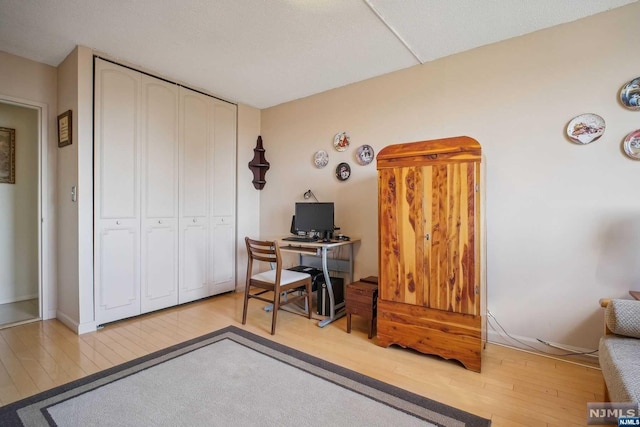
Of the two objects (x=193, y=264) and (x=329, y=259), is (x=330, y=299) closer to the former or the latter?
(x=329, y=259)

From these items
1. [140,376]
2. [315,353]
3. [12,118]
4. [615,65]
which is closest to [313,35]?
[615,65]

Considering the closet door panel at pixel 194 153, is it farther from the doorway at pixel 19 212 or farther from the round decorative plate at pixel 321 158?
the doorway at pixel 19 212

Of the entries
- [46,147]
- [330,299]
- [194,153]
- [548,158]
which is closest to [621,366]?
[548,158]

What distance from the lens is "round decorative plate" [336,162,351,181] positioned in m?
3.44

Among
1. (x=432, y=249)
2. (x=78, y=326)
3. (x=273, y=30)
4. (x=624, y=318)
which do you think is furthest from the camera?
(x=78, y=326)

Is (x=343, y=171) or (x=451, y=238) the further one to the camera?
(x=343, y=171)

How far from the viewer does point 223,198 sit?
3.95 metres

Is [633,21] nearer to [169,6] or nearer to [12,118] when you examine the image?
[169,6]

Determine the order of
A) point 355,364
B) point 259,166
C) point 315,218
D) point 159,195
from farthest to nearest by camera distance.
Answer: point 259,166
point 315,218
point 159,195
point 355,364

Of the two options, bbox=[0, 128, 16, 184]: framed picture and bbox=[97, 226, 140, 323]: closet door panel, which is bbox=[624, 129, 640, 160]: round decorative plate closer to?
bbox=[97, 226, 140, 323]: closet door panel

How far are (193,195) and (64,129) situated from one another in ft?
4.29

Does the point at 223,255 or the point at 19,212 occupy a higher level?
the point at 19,212

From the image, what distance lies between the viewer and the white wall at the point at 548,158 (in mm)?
2107

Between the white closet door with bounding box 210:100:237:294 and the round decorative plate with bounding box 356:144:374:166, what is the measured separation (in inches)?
68.7
